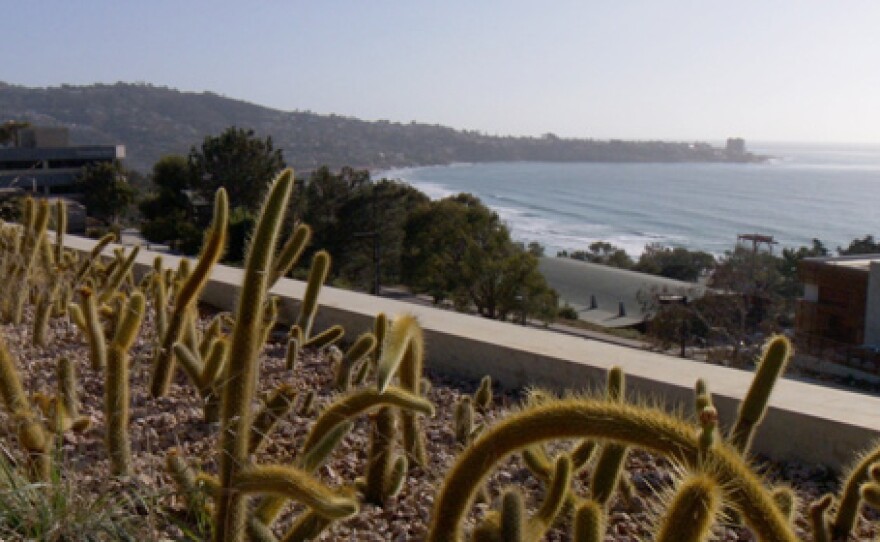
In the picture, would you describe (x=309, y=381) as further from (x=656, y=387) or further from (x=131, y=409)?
(x=656, y=387)

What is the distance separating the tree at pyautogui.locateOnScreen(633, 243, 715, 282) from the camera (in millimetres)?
62219

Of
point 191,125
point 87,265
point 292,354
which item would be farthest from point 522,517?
point 191,125

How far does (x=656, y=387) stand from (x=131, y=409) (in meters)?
2.23

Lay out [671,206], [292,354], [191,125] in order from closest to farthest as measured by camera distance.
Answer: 1. [292,354]
2. [191,125]
3. [671,206]

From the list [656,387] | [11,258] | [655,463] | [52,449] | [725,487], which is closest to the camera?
[725,487]

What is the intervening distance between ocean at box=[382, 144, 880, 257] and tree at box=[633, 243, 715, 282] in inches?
383

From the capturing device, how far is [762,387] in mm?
3053

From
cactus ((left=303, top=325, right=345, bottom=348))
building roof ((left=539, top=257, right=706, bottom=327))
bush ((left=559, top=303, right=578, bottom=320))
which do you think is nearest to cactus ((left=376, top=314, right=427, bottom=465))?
cactus ((left=303, top=325, right=345, bottom=348))

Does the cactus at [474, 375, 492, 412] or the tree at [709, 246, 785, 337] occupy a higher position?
the cactus at [474, 375, 492, 412]

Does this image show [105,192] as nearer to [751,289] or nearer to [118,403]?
[751,289]

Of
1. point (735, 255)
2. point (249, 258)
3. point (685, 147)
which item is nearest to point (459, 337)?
point (249, 258)

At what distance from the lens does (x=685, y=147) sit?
188m

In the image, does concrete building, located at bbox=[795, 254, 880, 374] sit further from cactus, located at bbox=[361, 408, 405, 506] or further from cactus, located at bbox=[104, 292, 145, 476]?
cactus, located at bbox=[104, 292, 145, 476]

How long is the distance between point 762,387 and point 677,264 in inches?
2535
